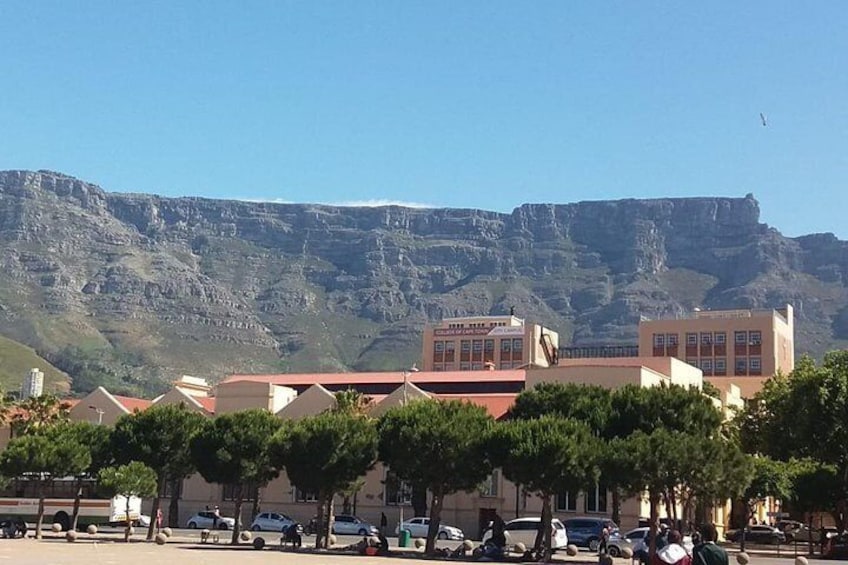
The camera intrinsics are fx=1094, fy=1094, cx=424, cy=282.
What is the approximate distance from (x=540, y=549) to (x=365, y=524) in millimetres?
20964

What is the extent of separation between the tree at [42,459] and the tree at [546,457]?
24310 mm

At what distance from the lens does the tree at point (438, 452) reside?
177ft

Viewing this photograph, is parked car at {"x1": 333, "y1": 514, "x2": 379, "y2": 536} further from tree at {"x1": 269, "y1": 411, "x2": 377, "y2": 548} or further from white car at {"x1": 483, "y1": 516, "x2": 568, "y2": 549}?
white car at {"x1": 483, "y1": 516, "x2": 568, "y2": 549}

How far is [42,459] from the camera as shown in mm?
60094

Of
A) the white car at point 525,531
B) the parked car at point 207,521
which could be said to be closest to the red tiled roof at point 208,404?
the parked car at point 207,521

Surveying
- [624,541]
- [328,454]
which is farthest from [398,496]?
[624,541]

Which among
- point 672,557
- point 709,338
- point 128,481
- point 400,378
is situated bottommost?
point 672,557

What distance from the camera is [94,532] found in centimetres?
6119

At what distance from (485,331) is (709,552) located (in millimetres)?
141187

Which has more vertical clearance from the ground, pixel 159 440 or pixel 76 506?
pixel 159 440

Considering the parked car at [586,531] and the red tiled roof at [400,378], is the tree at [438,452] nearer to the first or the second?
the parked car at [586,531]

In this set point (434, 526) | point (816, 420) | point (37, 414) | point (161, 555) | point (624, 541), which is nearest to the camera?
point (161, 555)

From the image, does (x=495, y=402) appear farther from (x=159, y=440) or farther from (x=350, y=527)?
(x=159, y=440)

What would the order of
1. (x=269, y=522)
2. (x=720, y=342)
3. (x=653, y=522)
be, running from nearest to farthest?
(x=653, y=522)
(x=269, y=522)
(x=720, y=342)
